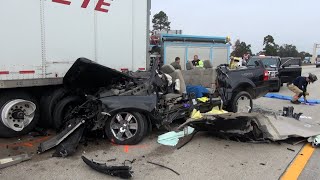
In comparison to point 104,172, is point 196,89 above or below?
above

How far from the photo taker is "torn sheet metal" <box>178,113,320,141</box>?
20.7 feet

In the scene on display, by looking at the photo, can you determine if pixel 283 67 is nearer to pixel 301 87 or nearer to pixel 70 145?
pixel 301 87

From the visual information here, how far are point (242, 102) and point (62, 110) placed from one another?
4573mm

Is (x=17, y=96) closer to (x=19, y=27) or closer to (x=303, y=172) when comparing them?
(x=19, y=27)

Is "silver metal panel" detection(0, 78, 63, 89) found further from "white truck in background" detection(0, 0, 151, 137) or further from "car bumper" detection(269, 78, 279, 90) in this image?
"car bumper" detection(269, 78, 279, 90)

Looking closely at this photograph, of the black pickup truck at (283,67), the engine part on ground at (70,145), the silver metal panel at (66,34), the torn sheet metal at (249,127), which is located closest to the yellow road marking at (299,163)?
the torn sheet metal at (249,127)

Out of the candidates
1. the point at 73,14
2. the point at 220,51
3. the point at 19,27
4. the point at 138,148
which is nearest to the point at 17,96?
the point at 19,27

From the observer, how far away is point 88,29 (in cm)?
748

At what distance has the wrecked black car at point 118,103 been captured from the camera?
6195mm

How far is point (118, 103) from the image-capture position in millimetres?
6273

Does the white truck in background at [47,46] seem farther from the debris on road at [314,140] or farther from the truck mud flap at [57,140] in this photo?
the debris on road at [314,140]

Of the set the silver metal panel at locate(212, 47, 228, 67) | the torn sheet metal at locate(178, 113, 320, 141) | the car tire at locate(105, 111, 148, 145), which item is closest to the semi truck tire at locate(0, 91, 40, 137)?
the car tire at locate(105, 111, 148, 145)

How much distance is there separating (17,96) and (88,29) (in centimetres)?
198

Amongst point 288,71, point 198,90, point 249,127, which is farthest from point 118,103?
point 288,71
